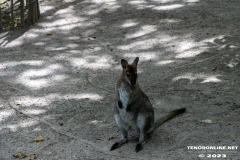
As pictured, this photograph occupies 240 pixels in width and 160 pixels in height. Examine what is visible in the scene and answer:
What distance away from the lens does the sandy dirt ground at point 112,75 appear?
252 inches

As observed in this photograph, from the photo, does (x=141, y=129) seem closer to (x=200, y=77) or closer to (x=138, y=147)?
(x=138, y=147)

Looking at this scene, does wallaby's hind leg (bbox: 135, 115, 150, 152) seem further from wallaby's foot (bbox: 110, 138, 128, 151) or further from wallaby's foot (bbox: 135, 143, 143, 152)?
wallaby's foot (bbox: 110, 138, 128, 151)

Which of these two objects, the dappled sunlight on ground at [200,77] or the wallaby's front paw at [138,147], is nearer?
the wallaby's front paw at [138,147]

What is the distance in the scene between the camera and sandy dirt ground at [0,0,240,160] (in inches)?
252

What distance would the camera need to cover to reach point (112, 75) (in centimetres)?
866

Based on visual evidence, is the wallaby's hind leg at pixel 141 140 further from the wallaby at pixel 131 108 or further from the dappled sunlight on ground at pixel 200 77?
the dappled sunlight on ground at pixel 200 77

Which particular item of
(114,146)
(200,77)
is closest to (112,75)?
(200,77)

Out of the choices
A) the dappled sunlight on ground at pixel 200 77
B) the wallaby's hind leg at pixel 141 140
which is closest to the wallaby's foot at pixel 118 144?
the wallaby's hind leg at pixel 141 140

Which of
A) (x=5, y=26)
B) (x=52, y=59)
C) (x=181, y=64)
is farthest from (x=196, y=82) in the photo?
(x=5, y=26)

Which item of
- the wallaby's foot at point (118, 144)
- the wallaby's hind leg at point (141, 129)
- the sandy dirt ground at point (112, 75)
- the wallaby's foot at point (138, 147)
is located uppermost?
the wallaby's hind leg at point (141, 129)

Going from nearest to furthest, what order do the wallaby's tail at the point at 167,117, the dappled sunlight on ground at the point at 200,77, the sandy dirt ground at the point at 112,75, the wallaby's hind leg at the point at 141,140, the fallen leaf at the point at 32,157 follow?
the fallen leaf at the point at 32,157 < the wallaby's hind leg at the point at 141,140 < the sandy dirt ground at the point at 112,75 < the wallaby's tail at the point at 167,117 < the dappled sunlight on ground at the point at 200,77

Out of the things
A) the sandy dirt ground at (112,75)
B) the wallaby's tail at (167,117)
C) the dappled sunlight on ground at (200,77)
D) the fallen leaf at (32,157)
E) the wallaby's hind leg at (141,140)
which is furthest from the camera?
the dappled sunlight on ground at (200,77)

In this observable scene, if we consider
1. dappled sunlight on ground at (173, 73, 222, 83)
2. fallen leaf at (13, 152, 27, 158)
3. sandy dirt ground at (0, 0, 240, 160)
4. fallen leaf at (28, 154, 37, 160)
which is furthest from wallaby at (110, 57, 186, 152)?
dappled sunlight on ground at (173, 73, 222, 83)

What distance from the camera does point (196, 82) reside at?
8133 mm
